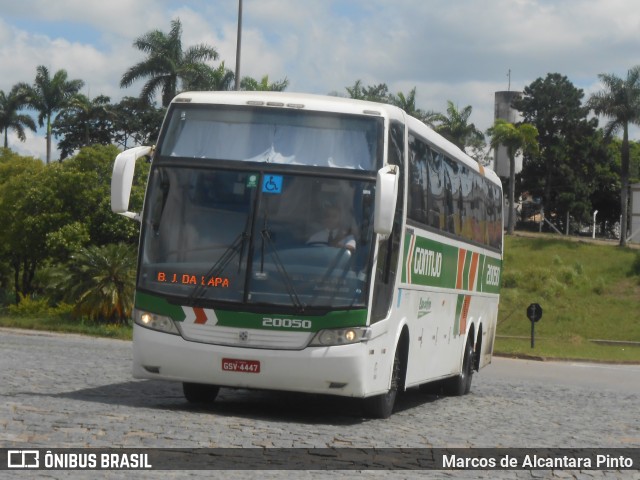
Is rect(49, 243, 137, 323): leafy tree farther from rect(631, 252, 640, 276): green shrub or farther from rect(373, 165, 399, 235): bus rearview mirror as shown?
rect(631, 252, 640, 276): green shrub

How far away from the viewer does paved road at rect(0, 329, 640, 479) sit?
404 inches

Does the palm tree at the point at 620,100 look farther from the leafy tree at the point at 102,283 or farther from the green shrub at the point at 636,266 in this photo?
the leafy tree at the point at 102,283

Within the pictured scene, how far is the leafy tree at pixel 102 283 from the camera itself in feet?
138

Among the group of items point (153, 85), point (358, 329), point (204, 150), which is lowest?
point (358, 329)

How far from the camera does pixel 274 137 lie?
1388cm

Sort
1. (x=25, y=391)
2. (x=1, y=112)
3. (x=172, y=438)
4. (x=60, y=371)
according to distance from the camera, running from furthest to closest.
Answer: (x=1, y=112), (x=60, y=371), (x=25, y=391), (x=172, y=438)

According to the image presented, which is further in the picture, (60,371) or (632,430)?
(60,371)

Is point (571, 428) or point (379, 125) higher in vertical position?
point (379, 125)

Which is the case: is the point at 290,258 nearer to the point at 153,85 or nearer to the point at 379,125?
the point at 379,125

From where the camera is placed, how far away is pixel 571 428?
14.7m

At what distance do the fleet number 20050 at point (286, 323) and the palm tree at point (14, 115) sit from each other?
3383 inches

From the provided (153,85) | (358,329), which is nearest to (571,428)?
(358,329)

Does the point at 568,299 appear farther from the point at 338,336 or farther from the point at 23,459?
the point at 23,459

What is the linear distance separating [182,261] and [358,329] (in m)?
2.04
